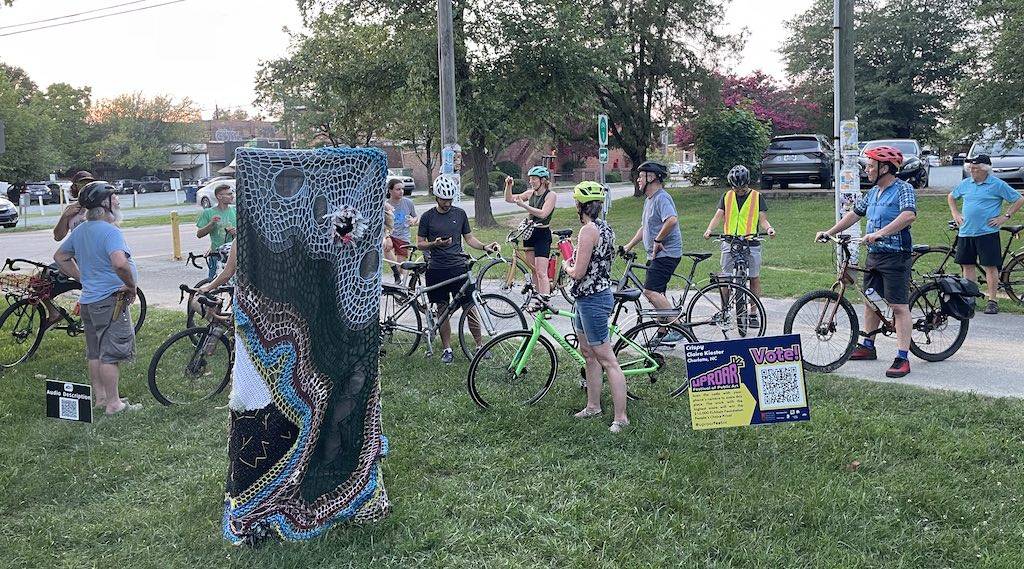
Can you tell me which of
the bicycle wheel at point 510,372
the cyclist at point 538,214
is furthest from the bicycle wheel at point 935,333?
the cyclist at point 538,214

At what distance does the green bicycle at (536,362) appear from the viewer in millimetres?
6363

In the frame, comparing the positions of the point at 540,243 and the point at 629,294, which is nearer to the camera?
the point at 629,294

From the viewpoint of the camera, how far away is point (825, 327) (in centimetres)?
729

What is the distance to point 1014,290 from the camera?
1019cm

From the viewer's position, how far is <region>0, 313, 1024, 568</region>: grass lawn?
4320mm

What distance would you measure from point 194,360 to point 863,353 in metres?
5.75

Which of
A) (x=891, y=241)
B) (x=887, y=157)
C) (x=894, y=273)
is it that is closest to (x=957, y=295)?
(x=894, y=273)

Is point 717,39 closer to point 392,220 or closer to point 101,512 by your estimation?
point 392,220

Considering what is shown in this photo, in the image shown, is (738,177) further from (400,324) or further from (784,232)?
(784,232)

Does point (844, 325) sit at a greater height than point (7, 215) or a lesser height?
lesser

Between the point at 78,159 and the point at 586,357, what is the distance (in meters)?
69.1

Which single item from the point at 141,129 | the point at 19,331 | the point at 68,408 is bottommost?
the point at 68,408

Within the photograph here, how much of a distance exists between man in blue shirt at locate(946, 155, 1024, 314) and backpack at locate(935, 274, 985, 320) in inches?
103

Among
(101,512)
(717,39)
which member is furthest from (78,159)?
(101,512)
